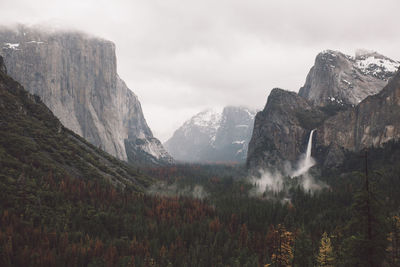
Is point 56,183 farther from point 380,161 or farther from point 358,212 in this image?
point 380,161

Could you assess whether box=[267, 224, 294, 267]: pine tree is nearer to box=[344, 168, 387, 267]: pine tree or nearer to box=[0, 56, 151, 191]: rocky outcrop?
box=[344, 168, 387, 267]: pine tree

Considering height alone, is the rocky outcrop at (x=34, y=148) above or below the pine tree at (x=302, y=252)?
above

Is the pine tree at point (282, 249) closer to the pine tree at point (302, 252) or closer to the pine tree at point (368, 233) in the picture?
the pine tree at point (302, 252)

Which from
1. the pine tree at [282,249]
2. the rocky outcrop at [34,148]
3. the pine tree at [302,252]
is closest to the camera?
the pine tree at [282,249]

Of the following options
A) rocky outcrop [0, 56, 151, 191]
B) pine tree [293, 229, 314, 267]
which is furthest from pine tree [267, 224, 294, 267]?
rocky outcrop [0, 56, 151, 191]

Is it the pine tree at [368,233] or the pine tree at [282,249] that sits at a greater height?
the pine tree at [368,233]

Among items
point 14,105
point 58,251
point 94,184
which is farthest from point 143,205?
point 14,105

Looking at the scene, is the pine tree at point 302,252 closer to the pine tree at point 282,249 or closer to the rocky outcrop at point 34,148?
the pine tree at point 282,249

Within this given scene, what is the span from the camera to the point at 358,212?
29.2 m

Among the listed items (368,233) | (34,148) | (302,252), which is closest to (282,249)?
(302,252)

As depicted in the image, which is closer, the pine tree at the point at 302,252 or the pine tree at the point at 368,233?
the pine tree at the point at 368,233

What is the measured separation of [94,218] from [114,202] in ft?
72.2

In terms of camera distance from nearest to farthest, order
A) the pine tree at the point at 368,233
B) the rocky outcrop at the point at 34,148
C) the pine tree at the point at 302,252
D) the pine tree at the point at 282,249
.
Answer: the pine tree at the point at 368,233 < the pine tree at the point at 282,249 < the pine tree at the point at 302,252 < the rocky outcrop at the point at 34,148

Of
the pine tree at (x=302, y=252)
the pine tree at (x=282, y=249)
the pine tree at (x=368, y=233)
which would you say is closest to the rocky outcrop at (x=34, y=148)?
the pine tree at (x=282, y=249)
